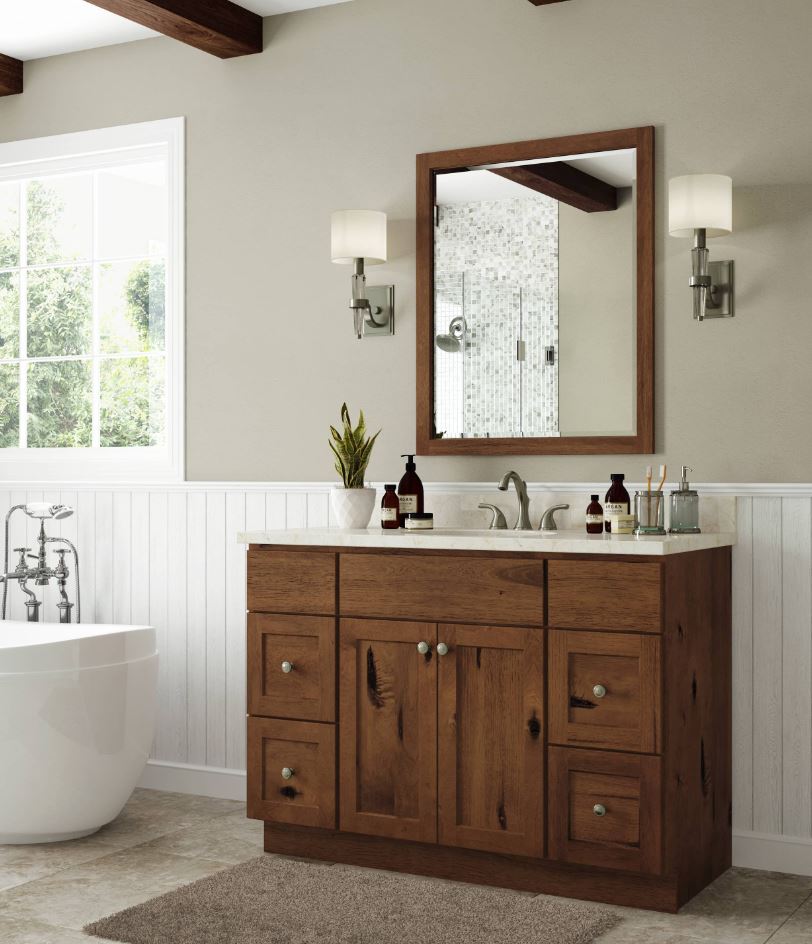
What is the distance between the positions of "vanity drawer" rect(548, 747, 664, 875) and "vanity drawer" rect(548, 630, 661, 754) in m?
0.04

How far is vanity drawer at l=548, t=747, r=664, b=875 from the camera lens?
274cm

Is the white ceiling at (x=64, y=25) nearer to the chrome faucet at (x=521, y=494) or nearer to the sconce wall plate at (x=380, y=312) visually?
the sconce wall plate at (x=380, y=312)

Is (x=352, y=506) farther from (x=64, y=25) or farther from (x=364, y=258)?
(x=64, y=25)

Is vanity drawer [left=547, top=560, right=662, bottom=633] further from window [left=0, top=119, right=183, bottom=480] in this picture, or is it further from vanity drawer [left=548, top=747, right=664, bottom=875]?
window [left=0, top=119, right=183, bottom=480]

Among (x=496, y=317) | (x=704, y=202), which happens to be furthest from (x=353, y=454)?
(x=704, y=202)

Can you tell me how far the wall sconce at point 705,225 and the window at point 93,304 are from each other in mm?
1641

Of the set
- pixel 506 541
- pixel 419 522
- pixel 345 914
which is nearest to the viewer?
pixel 345 914

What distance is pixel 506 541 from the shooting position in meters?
2.88

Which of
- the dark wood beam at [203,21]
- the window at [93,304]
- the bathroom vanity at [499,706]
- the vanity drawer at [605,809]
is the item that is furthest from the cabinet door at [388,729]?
the dark wood beam at [203,21]

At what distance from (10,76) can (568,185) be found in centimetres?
207

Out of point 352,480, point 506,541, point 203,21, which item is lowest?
point 506,541

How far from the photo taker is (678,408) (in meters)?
3.21

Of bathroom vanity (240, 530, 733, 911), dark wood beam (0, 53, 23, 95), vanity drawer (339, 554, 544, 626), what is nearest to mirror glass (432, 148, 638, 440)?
bathroom vanity (240, 530, 733, 911)

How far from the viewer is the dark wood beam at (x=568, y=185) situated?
10.8ft
